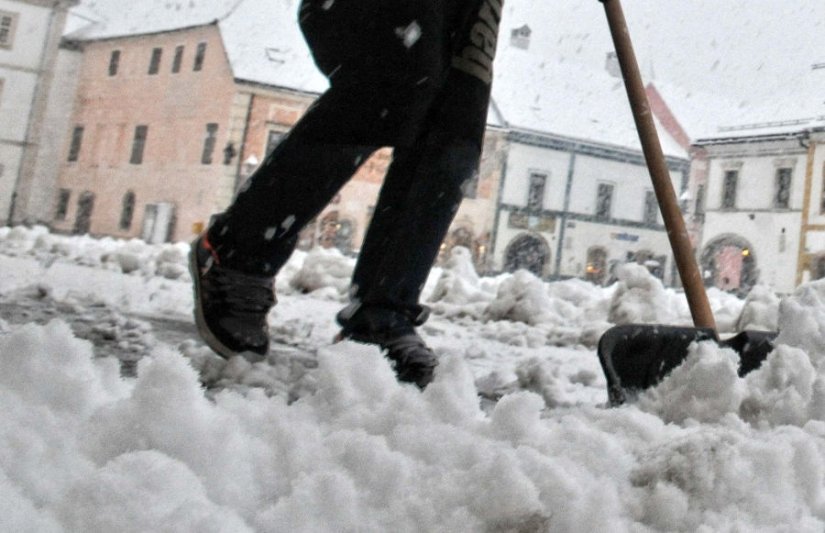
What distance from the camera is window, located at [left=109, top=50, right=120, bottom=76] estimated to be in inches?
897

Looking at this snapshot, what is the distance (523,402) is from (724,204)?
25.0 meters

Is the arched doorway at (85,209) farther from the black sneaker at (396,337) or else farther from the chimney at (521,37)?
the black sneaker at (396,337)

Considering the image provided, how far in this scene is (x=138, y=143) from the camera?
Result: 23688mm

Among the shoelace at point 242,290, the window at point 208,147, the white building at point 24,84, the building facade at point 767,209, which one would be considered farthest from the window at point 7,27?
the shoelace at point 242,290

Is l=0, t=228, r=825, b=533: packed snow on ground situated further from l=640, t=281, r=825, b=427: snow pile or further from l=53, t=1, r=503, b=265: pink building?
l=53, t=1, r=503, b=265: pink building

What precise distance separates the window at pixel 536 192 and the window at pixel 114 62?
13.5 metres

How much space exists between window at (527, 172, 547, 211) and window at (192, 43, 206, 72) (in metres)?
11.4

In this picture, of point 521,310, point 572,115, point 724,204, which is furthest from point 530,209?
point 521,310

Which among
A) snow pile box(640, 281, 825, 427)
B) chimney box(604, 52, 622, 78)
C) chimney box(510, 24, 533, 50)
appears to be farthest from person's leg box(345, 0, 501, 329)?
chimney box(604, 52, 622, 78)

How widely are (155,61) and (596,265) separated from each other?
15988 millimetres

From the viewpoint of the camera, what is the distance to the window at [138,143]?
2305 centimetres

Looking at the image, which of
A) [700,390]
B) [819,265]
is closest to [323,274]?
[700,390]

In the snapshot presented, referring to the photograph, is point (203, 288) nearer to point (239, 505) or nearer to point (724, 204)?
point (239, 505)

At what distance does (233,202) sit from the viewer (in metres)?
1.82
